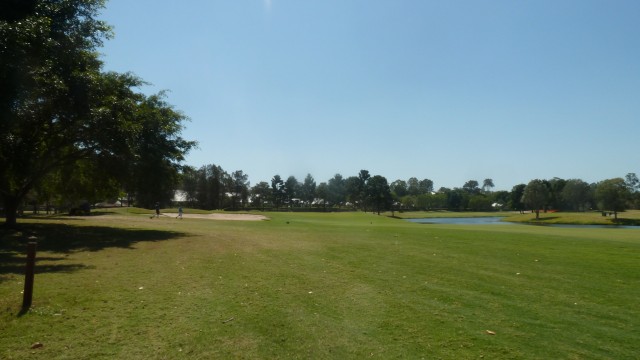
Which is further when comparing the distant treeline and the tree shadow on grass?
the distant treeline

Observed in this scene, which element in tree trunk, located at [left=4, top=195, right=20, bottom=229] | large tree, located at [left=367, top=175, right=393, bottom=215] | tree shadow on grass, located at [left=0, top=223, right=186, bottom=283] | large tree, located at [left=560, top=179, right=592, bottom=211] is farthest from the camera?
large tree, located at [left=560, top=179, right=592, bottom=211]

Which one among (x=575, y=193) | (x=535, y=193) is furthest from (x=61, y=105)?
(x=575, y=193)

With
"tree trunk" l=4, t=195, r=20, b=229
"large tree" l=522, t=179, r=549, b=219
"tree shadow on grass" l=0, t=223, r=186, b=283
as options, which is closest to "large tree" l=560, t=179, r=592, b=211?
"large tree" l=522, t=179, r=549, b=219

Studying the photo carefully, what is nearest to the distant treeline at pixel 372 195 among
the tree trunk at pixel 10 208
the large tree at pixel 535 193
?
the large tree at pixel 535 193

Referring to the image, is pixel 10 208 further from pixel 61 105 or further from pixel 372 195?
pixel 372 195

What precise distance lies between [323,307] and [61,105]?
1920 centimetres

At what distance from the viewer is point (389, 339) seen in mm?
6449

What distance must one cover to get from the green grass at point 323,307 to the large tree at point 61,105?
786cm

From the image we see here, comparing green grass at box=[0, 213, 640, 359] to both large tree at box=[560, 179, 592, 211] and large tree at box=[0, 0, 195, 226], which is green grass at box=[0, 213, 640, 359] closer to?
large tree at box=[0, 0, 195, 226]

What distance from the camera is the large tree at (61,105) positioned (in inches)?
617

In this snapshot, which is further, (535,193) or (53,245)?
(535,193)

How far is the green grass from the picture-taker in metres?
6.12

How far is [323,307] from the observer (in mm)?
8211

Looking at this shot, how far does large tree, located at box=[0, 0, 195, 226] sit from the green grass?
310 inches
